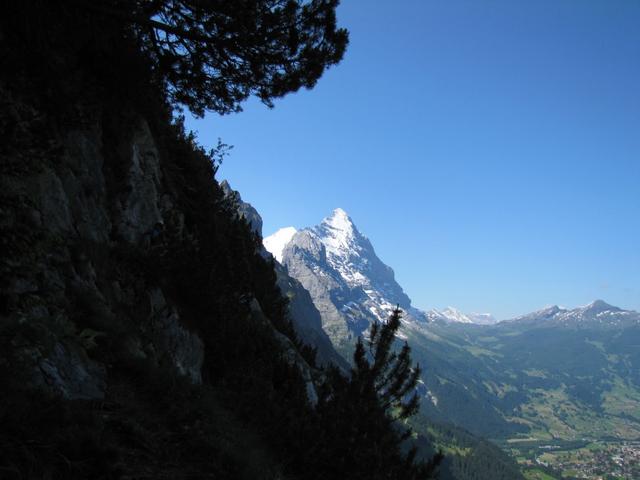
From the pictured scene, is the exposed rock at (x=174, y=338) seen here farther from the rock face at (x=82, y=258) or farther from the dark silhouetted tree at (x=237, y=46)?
the dark silhouetted tree at (x=237, y=46)

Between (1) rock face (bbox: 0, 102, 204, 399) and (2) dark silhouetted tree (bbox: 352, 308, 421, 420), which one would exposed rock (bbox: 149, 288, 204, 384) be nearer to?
(1) rock face (bbox: 0, 102, 204, 399)

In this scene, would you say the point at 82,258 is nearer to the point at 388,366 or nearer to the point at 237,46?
the point at 237,46

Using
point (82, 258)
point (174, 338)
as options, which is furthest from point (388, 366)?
point (82, 258)

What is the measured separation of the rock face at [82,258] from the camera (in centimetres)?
536

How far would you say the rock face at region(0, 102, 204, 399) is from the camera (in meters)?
5.36

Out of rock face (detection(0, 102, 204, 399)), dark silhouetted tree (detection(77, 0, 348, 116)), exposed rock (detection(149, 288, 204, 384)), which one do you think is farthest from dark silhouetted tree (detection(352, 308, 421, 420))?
dark silhouetted tree (detection(77, 0, 348, 116))

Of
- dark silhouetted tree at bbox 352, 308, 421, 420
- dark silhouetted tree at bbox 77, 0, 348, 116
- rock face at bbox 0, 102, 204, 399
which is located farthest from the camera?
dark silhouetted tree at bbox 352, 308, 421, 420

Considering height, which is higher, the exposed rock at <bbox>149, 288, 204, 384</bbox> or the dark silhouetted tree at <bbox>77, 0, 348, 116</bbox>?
the dark silhouetted tree at <bbox>77, 0, 348, 116</bbox>

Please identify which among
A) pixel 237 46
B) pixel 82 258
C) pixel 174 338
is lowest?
pixel 174 338

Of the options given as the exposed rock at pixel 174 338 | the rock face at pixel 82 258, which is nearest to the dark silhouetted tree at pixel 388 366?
the exposed rock at pixel 174 338

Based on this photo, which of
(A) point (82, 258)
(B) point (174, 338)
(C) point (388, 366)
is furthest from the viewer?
(C) point (388, 366)

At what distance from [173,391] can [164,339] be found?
474 cm

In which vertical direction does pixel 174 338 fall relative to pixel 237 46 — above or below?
below

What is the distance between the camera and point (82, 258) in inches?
405
